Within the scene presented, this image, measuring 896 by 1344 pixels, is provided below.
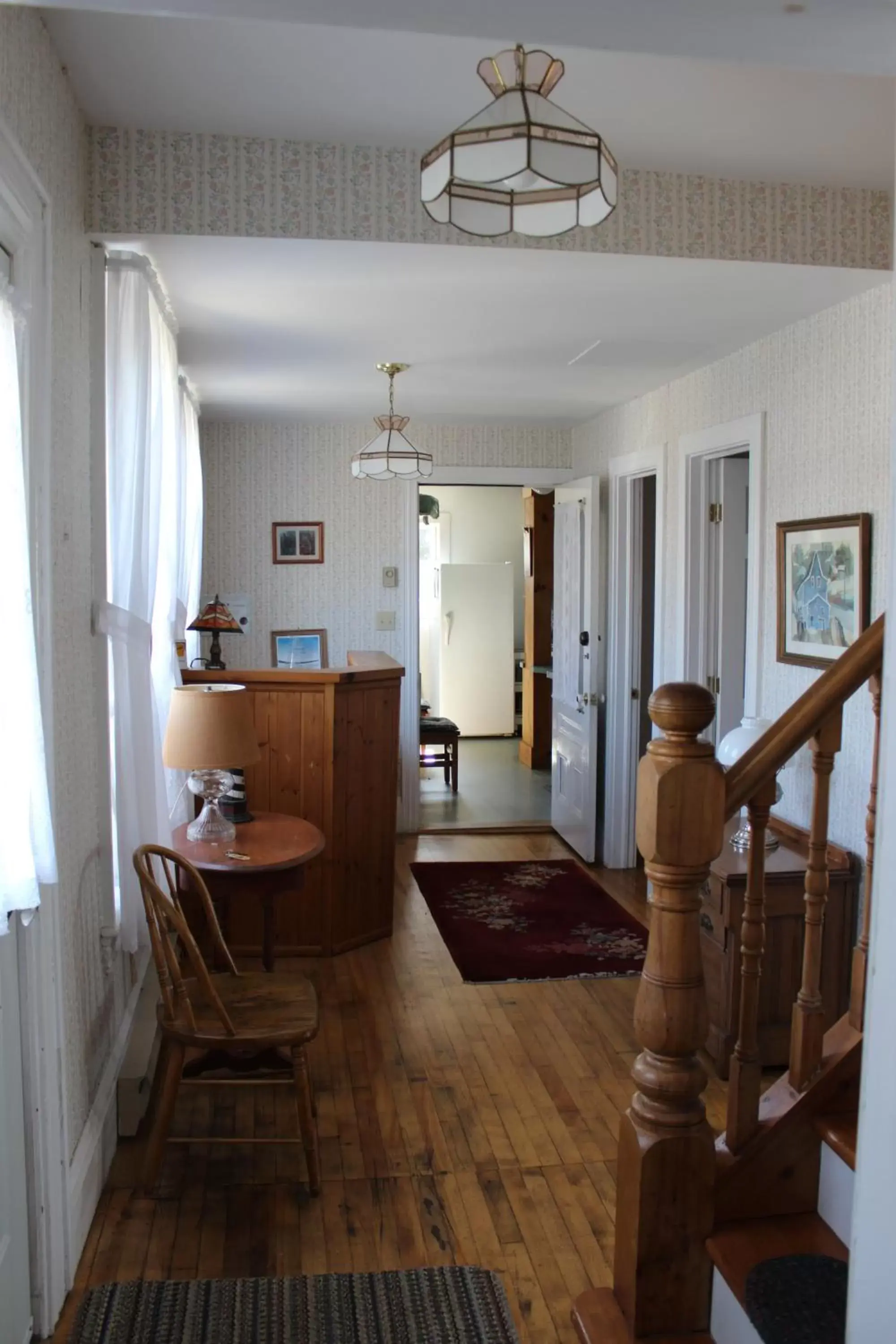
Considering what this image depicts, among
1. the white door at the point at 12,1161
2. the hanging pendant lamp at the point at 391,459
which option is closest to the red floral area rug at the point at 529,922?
the hanging pendant lamp at the point at 391,459

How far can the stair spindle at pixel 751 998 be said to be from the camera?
2092mm

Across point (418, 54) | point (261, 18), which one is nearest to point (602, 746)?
point (418, 54)

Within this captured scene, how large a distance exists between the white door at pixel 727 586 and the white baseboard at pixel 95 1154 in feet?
9.51

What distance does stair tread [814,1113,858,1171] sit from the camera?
6.52ft

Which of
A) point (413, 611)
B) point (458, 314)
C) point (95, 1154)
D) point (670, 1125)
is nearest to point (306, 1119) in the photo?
point (95, 1154)

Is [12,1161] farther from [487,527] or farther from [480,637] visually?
[487,527]

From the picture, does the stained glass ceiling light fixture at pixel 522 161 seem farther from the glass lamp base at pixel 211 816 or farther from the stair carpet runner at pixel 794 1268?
the glass lamp base at pixel 211 816

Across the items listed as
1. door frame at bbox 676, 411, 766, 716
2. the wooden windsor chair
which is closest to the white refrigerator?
door frame at bbox 676, 411, 766, 716

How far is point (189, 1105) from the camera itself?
3264 millimetres

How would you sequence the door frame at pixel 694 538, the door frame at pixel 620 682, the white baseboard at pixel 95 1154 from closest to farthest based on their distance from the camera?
the white baseboard at pixel 95 1154
the door frame at pixel 694 538
the door frame at pixel 620 682

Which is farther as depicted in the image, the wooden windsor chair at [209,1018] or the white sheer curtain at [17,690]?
the wooden windsor chair at [209,1018]

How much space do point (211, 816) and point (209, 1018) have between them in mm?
892

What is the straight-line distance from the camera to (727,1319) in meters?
1.96

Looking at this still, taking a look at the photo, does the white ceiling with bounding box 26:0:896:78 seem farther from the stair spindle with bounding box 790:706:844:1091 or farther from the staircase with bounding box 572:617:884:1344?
the stair spindle with bounding box 790:706:844:1091
